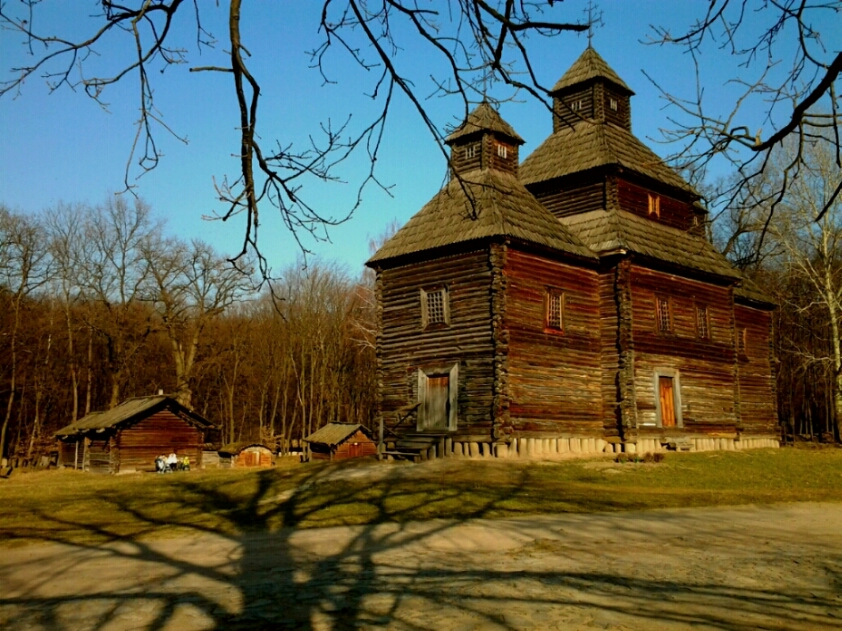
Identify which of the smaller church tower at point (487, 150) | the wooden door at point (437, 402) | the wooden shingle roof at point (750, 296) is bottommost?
the wooden door at point (437, 402)

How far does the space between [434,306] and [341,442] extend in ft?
49.7

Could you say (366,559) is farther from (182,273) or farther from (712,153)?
(182,273)

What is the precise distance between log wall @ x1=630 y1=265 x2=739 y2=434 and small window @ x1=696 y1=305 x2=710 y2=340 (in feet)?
0.57

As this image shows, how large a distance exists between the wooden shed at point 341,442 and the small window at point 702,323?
16842mm

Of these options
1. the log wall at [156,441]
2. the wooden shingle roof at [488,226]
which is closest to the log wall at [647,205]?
the wooden shingle roof at [488,226]

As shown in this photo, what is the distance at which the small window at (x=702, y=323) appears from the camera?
31594mm

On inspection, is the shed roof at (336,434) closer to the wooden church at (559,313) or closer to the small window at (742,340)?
the wooden church at (559,313)

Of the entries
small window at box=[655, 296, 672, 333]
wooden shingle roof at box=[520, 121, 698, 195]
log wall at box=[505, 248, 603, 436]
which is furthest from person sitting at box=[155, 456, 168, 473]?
small window at box=[655, 296, 672, 333]

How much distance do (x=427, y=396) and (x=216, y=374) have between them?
37.6 m

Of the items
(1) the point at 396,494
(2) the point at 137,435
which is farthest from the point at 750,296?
(2) the point at 137,435

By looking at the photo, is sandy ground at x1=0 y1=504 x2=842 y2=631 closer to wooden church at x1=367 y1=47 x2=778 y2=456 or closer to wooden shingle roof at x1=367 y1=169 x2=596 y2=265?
wooden church at x1=367 y1=47 x2=778 y2=456

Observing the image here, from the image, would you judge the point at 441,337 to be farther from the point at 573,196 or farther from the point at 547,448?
the point at 573,196

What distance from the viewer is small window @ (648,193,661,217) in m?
32.3

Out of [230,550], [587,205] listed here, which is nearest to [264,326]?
[587,205]
